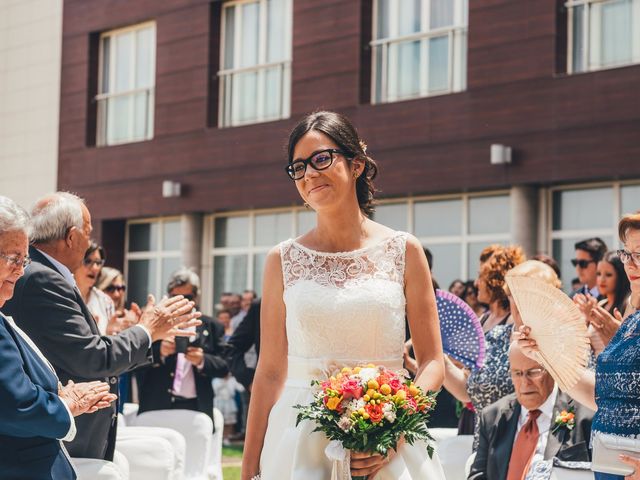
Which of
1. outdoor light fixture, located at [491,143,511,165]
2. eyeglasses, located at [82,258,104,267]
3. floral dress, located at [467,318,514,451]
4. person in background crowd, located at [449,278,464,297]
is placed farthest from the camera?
outdoor light fixture, located at [491,143,511,165]

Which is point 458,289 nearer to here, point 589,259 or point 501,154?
point 501,154

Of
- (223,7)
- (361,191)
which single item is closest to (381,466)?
(361,191)

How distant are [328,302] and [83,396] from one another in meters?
1.23

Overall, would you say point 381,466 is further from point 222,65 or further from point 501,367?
point 222,65

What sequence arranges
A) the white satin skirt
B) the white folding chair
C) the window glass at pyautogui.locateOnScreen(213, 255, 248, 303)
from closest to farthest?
the white satin skirt, the white folding chair, the window glass at pyautogui.locateOnScreen(213, 255, 248, 303)

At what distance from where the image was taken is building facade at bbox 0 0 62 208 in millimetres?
24516

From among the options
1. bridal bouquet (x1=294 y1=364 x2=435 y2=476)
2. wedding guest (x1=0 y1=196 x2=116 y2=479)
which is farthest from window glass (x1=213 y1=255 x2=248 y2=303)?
bridal bouquet (x1=294 y1=364 x2=435 y2=476)

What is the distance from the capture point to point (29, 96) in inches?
992

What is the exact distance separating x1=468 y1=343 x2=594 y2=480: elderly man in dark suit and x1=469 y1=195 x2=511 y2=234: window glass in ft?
36.3

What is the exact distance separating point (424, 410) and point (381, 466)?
258 millimetres

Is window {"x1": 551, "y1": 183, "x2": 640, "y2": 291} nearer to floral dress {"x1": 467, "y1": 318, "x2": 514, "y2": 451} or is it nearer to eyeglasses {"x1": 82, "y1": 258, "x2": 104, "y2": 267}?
eyeglasses {"x1": 82, "y1": 258, "x2": 104, "y2": 267}

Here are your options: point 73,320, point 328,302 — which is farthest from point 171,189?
point 328,302

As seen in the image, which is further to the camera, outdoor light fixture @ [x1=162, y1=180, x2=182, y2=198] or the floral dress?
outdoor light fixture @ [x1=162, y1=180, x2=182, y2=198]

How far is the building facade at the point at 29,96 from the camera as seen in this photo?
80.4 ft
